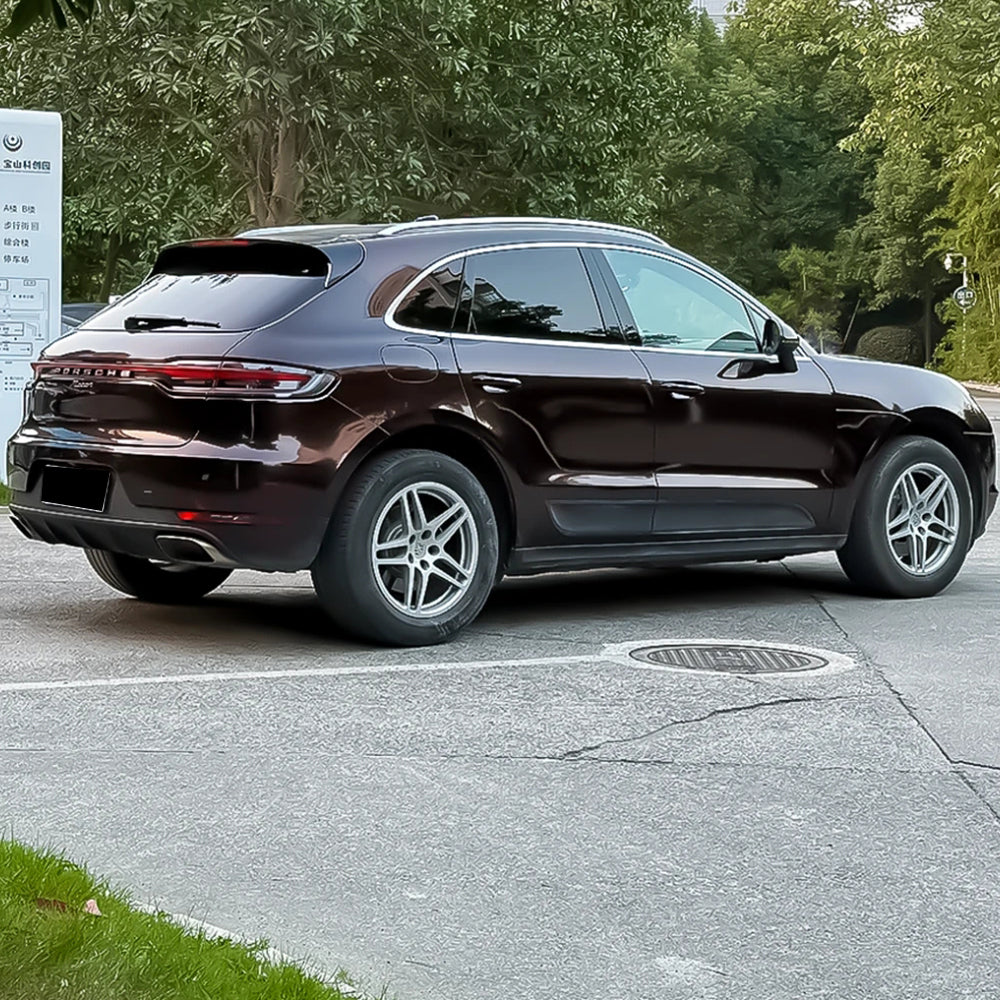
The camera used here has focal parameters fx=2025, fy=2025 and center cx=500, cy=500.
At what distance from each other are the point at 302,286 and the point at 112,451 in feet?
3.22

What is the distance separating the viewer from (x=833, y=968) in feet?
13.5

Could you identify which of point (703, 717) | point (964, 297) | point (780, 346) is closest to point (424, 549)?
point (703, 717)

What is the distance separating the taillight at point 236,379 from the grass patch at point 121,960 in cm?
354

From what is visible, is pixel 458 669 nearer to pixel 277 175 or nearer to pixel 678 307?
pixel 678 307

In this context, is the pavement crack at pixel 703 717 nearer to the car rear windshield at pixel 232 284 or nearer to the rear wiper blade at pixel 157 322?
the car rear windshield at pixel 232 284

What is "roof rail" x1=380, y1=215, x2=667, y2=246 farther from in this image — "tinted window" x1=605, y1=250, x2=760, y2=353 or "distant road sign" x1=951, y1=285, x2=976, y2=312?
"distant road sign" x1=951, y1=285, x2=976, y2=312

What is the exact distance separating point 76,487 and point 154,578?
1260 millimetres

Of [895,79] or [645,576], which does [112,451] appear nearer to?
[645,576]

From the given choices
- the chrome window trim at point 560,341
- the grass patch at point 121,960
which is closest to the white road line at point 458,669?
the chrome window trim at point 560,341

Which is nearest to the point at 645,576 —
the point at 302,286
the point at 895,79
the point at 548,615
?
the point at 548,615

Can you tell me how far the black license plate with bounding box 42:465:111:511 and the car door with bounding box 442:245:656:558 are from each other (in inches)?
58.1

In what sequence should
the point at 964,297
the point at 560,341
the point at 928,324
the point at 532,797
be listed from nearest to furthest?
the point at 532,797
the point at 560,341
the point at 964,297
the point at 928,324

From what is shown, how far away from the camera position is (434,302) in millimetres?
8180

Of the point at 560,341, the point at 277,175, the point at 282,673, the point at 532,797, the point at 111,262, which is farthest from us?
the point at 111,262
